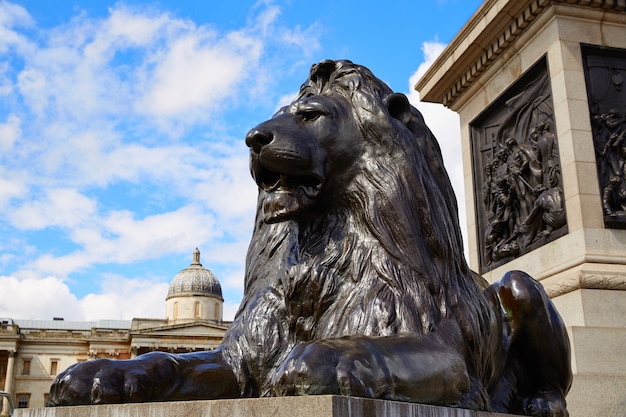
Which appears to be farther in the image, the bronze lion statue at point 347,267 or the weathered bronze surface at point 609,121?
the weathered bronze surface at point 609,121

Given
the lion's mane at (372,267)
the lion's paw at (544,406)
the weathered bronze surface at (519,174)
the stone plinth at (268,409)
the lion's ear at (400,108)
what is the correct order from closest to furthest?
the stone plinth at (268,409) < the lion's mane at (372,267) < the lion's ear at (400,108) < the lion's paw at (544,406) < the weathered bronze surface at (519,174)

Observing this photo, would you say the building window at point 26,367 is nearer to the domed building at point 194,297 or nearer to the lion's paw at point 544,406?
the domed building at point 194,297

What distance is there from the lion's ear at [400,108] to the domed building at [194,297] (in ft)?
219

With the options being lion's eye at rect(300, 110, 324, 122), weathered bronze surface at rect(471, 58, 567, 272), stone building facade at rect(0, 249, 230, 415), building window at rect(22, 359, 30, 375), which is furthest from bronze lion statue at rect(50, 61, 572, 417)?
building window at rect(22, 359, 30, 375)

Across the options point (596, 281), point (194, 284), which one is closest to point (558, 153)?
point (596, 281)

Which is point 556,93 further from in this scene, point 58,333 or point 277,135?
point 58,333

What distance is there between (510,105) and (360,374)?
22.9ft

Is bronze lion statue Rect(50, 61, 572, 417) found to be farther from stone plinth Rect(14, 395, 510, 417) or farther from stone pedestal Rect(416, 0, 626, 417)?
stone pedestal Rect(416, 0, 626, 417)

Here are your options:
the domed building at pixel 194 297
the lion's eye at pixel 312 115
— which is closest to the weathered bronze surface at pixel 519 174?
the lion's eye at pixel 312 115

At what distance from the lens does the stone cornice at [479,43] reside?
26.1 ft

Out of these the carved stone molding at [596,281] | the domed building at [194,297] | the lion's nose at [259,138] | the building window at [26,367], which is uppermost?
the domed building at [194,297]

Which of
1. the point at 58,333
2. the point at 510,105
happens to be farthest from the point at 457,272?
the point at 58,333

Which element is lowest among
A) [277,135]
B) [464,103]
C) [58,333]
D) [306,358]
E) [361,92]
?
[306,358]

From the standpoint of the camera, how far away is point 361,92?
2818 millimetres
